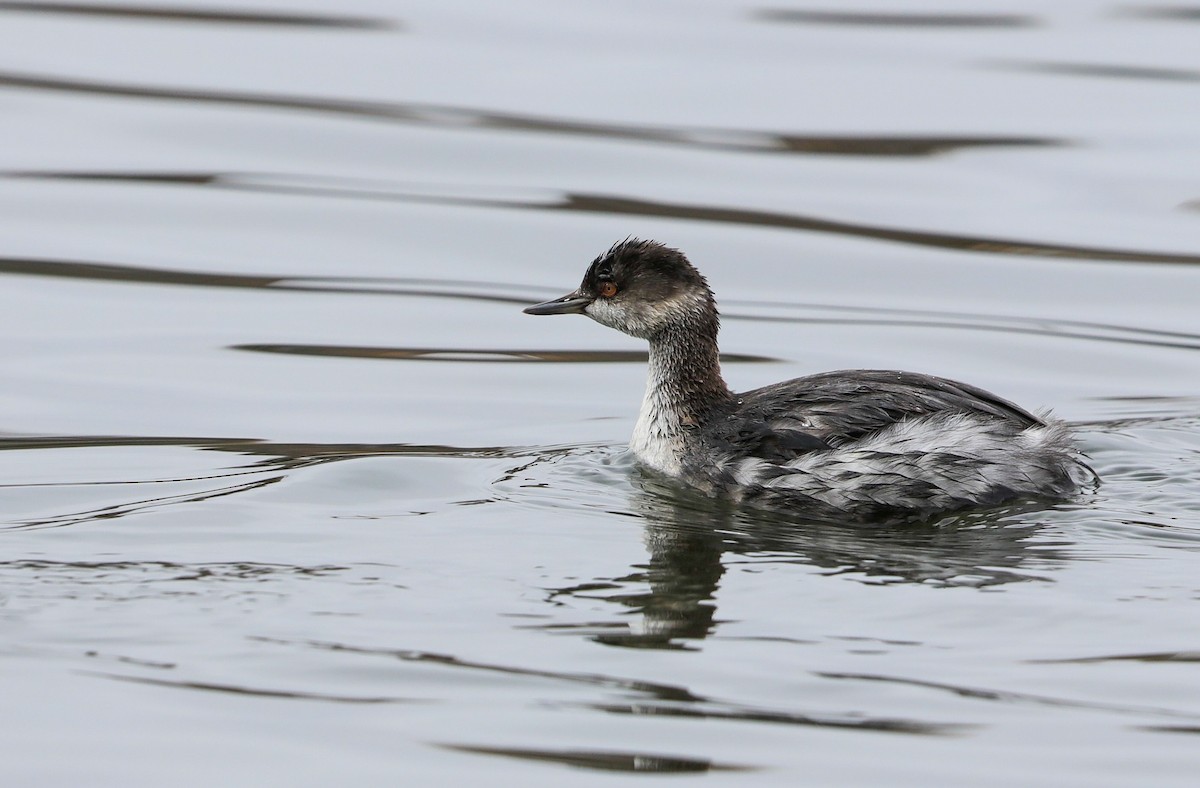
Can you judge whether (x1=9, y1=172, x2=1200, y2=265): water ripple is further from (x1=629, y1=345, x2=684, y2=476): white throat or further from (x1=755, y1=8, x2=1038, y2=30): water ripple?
(x1=755, y1=8, x2=1038, y2=30): water ripple

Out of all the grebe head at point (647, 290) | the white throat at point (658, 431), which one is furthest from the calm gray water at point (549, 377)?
the grebe head at point (647, 290)

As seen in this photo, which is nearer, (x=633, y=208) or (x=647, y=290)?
(x=647, y=290)

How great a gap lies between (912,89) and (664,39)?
234cm

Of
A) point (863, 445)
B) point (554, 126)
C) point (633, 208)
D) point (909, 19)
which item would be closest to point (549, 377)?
point (633, 208)

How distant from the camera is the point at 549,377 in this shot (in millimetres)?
10328

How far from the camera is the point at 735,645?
5.91m

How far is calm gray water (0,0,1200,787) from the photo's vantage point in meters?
5.40

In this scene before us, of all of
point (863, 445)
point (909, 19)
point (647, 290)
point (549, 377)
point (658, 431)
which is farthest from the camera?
point (909, 19)

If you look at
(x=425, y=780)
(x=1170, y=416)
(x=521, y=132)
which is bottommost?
(x=425, y=780)

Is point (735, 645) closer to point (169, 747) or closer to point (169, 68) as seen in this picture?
point (169, 747)

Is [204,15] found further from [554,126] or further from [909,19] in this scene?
[909,19]

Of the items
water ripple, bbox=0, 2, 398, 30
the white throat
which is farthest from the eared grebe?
water ripple, bbox=0, 2, 398, 30

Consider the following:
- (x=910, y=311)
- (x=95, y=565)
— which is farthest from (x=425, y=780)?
(x=910, y=311)

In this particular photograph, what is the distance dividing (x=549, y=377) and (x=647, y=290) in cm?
187
